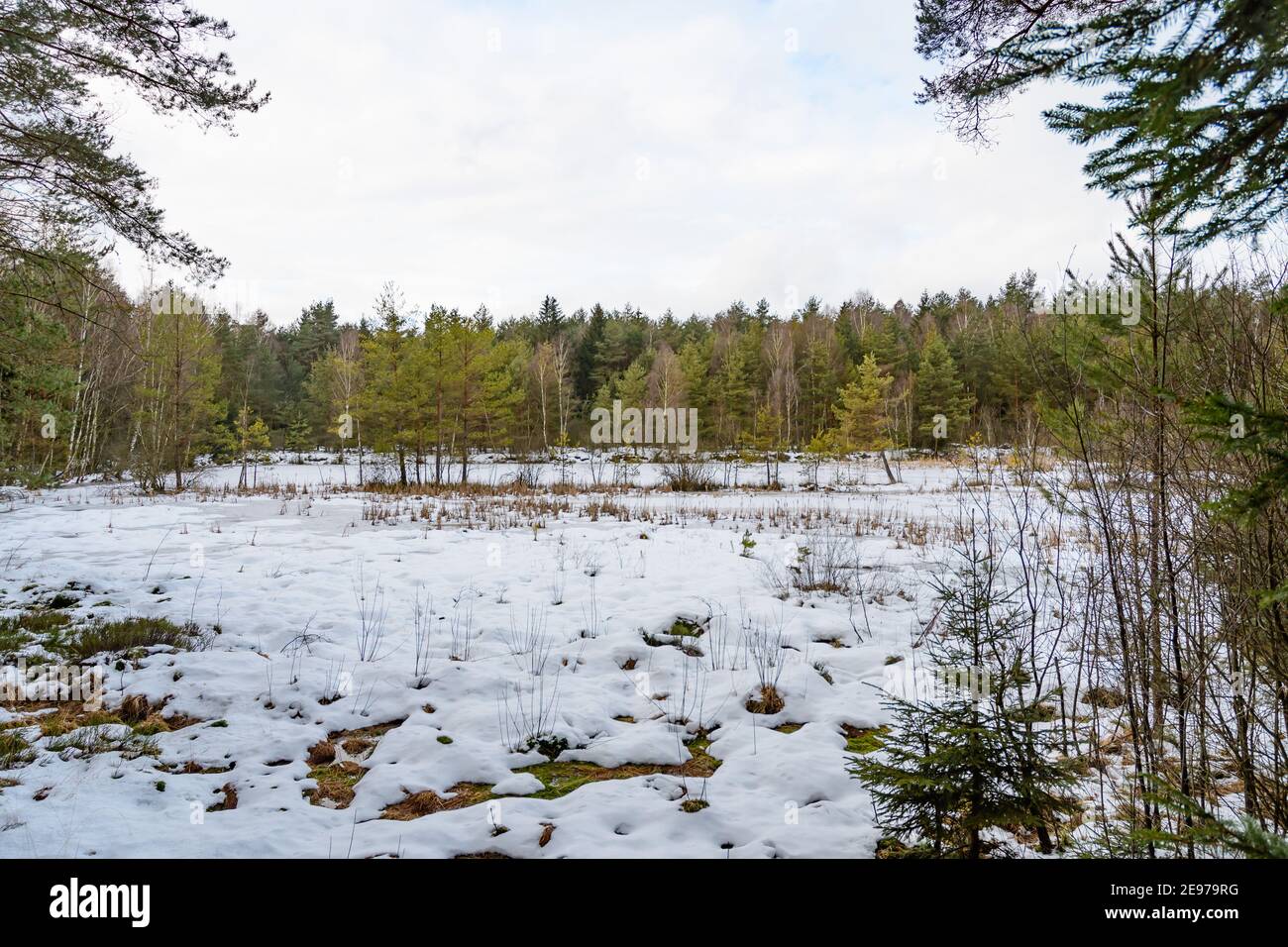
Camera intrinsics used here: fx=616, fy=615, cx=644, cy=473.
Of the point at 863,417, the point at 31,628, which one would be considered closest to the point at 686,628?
the point at 31,628

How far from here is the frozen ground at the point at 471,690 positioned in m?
3.11

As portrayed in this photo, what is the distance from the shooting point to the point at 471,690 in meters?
4.93

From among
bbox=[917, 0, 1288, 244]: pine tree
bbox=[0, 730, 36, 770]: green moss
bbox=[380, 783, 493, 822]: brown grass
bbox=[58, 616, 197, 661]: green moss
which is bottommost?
bbox=[380, 783, 493, 822]: brown grass

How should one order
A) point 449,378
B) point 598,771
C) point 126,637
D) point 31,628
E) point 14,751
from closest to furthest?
point 14,751 < point 598,771 < point 126,637 < point 31,628 < point 449,378

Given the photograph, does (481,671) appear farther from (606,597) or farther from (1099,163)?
(1099,163)

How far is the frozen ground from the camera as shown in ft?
10.2

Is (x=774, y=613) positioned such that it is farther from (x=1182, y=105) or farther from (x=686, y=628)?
(x=1182, y=105)

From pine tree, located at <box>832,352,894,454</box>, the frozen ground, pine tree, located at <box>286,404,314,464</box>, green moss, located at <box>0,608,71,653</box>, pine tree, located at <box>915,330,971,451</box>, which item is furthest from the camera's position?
pine tree, located at <box>286,404,314,464</box>

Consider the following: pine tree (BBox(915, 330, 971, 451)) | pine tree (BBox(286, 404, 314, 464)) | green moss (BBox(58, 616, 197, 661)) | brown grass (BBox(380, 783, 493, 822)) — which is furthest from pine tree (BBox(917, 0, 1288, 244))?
pine tree (BBox(286, 404, 314, 464))

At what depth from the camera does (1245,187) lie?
2020 millimetres

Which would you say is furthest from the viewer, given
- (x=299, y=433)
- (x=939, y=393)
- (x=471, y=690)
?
(x=299, y=433)

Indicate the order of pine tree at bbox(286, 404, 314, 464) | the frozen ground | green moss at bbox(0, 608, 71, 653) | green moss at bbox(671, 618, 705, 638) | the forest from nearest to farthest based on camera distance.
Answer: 1. the forest
2. the frozen ground
3. green moss at bbox(0, 608, 71, 653)
4. green moss at bbox(671, 618, 705, 638)
5. pine tree at bbox(286, 404, 314, 464)

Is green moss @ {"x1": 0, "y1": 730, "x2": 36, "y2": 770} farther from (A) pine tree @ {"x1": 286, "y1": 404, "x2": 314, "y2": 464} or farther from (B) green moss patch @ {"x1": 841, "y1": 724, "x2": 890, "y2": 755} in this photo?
(A) pine tree @ {"x1": 286, "y1": 404, "x2": 314, "y2": 464}
